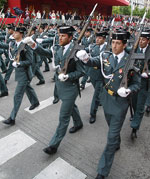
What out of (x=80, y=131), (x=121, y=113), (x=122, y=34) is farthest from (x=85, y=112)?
(x=122, y=34)

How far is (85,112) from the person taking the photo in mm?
5328

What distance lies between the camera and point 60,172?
3176mm

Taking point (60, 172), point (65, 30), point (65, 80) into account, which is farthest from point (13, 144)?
point (65, 30)

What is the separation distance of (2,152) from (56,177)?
1.24 metres

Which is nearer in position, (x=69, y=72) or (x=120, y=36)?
(x=120, y=36)

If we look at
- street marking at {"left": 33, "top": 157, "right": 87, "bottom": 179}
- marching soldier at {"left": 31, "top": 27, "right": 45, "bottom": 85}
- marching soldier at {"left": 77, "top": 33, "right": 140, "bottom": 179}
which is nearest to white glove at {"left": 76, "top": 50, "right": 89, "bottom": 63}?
marching soldier at {"left": 77, "top": 33, "right": 140, "bottom": 179}

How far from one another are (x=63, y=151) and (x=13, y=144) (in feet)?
3.47

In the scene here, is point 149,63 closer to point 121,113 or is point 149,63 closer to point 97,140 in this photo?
point 121,113

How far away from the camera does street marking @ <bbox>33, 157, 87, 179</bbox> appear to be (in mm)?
3083

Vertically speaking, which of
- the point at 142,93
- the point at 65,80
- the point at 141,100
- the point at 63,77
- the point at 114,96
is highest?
the point at 63,77

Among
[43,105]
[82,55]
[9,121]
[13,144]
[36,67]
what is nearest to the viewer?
[82,55]

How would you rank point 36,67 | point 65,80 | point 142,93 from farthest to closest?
point 36,67
point 142,93
point 65,80

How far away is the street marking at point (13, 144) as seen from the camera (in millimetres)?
3535

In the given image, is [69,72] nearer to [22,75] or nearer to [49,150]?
[49,150]
